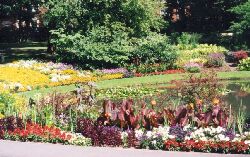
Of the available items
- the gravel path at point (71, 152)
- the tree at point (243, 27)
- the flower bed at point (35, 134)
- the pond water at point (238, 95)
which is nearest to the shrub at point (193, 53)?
the tree at point (243, 27)

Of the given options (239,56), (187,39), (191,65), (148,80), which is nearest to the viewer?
(148,80)

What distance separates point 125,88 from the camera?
912 inches

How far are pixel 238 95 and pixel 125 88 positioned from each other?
5.36m

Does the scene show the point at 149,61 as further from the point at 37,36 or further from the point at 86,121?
the point at 37,36

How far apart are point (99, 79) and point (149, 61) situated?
466cm

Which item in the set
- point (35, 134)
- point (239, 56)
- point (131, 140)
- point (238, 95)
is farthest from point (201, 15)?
point (131, 140)

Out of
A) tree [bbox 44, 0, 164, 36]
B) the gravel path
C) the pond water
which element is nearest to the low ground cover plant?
the gravel path

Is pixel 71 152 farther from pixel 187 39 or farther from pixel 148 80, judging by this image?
pixel 187 39

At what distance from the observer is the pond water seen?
1791 centimetres

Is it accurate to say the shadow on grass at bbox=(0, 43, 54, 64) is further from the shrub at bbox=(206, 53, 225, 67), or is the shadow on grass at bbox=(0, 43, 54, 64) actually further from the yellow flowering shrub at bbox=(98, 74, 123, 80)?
the shrub at bbox=(206, 53, 225, 67)

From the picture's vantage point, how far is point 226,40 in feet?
150

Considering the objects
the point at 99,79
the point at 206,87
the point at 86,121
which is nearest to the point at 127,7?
the point at 99,79

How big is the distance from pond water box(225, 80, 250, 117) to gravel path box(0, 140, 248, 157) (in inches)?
237

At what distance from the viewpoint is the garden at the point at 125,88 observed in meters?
11.9
